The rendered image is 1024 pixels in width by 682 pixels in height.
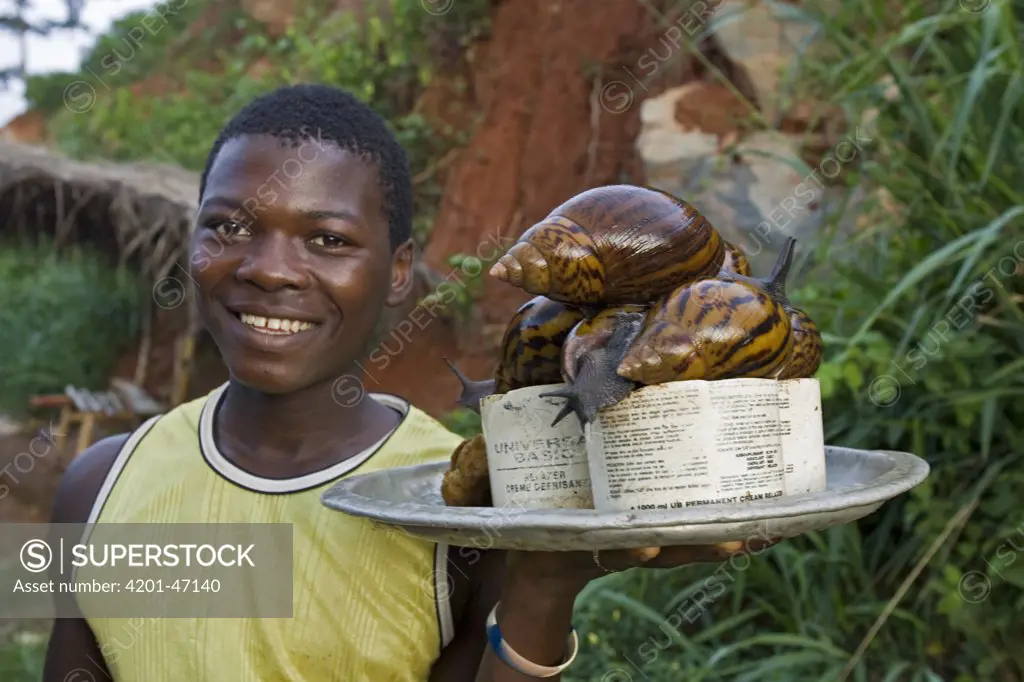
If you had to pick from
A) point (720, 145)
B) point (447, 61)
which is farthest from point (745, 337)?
point (447, 61)

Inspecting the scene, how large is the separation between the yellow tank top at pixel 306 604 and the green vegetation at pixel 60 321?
723 cm

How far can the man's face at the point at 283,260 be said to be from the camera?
1.48 m

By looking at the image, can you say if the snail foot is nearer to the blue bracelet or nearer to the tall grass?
the blue bracelet

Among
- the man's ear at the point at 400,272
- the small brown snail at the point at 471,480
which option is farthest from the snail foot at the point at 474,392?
the man's ear at the point at 400,272

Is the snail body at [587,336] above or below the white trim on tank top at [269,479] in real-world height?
below

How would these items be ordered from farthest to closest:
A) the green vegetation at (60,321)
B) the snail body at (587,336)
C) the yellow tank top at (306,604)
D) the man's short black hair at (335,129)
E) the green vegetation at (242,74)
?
the green vegetation at (60,321)
the green vegetation at (242,74)
the man's short black hair at (335,129)
the yellow tank top at (306,604)
the snail body at (587,336)

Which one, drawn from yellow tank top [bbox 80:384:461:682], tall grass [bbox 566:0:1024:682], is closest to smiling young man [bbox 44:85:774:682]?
yellow tank top [bbox 80:384:461:682]

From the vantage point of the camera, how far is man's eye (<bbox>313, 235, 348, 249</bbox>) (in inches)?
60.0

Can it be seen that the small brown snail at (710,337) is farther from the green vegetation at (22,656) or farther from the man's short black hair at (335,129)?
the green vegetation at (22,656)

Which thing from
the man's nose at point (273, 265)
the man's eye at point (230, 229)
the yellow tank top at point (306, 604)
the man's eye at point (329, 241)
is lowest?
the yellow tank top at point (306, 604)

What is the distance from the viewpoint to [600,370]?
1048mm

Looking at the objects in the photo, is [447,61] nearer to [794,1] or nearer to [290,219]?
[794,1]

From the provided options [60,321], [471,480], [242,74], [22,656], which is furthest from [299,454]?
[242,74]

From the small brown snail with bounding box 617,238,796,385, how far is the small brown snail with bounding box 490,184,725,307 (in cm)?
4
